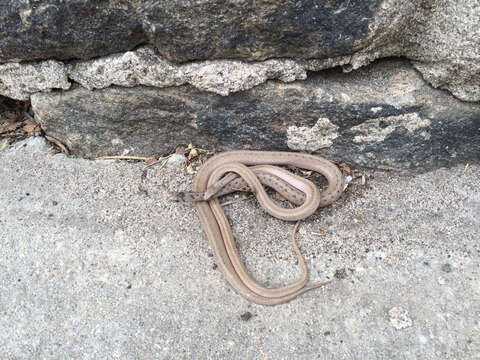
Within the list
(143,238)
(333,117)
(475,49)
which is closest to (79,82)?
(143,238)

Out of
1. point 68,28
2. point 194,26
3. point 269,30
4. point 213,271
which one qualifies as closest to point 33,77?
point 68,28

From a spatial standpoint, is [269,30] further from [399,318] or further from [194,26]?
[399,318]

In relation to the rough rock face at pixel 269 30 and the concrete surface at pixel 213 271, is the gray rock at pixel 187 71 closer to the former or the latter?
the rough rock face at pixel 269 30

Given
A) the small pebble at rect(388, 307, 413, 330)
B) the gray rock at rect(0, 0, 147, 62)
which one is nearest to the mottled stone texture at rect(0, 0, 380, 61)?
the gray rock at rect(0, 0, 147, 62)

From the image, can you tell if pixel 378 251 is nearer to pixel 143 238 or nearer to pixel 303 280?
pixel 303 280

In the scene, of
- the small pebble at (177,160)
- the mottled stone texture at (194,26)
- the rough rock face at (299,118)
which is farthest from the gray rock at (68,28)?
the small pebble at (177,160)

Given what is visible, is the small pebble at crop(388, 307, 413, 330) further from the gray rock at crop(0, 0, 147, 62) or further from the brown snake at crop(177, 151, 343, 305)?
the gray rock at crop(0, 0, 147, 62)
